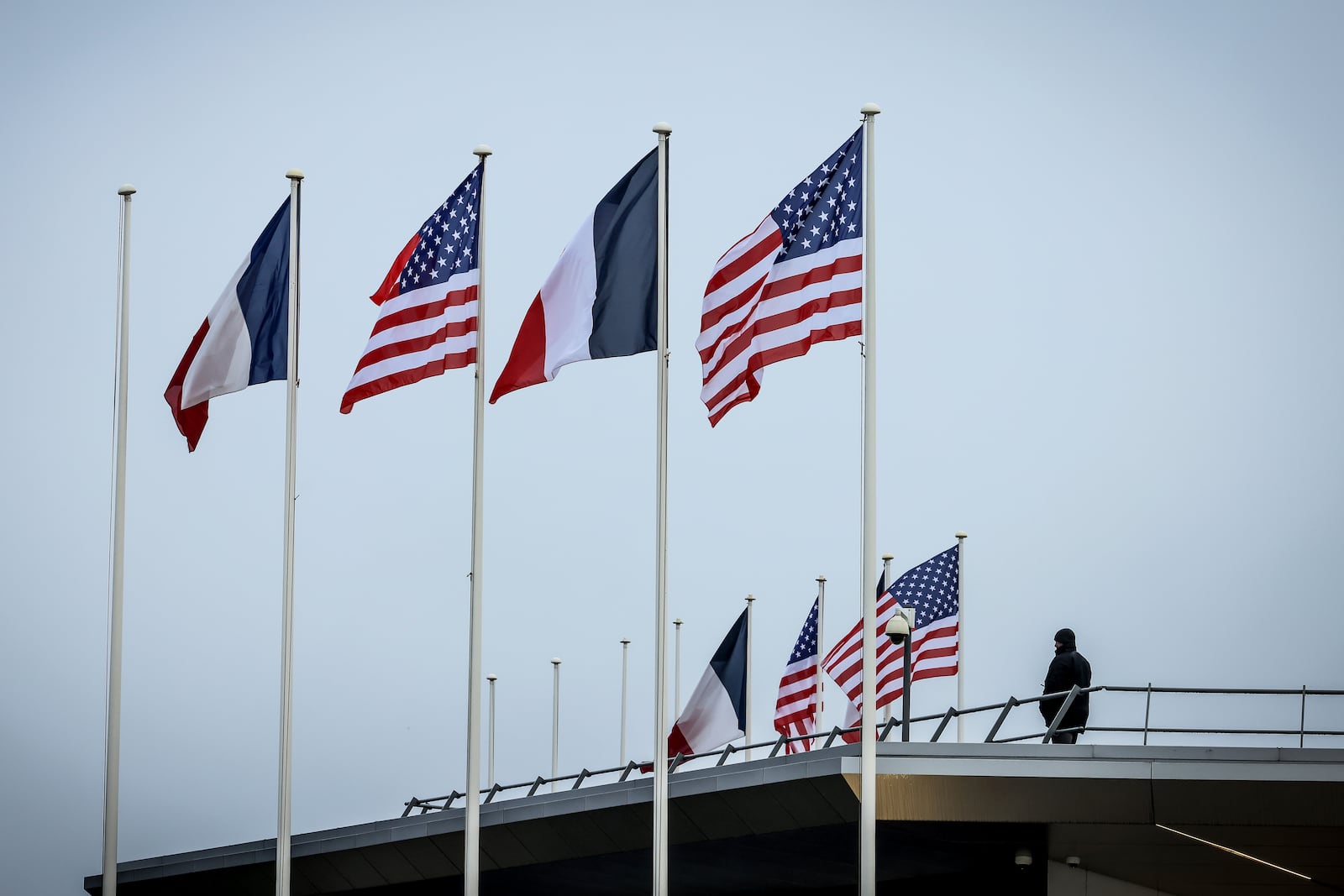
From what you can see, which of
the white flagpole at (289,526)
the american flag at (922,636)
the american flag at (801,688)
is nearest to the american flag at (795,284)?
the white flagpole at (289,526)

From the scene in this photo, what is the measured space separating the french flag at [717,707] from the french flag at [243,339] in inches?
434

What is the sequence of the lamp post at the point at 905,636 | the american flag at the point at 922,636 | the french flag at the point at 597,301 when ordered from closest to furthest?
the french flag at the point at 597,301, the lamp post at the point at 905,636, the american flag at the point at 922,636

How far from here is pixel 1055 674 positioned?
79.0ft

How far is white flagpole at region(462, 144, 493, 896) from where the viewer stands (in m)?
22.7

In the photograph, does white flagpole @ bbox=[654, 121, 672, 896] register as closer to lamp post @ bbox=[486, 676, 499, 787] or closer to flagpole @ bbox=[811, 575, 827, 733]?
flagpole @ bbox=[811, 575, 827, 733]

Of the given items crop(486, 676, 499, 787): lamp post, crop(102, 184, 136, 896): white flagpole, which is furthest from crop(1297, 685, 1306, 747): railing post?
crop(486, 676, 499, 787): lamp post

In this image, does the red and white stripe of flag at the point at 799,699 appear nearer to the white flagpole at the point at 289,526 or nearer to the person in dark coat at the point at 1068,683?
the person in dark coat at the point at 1068,683

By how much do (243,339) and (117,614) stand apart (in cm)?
392

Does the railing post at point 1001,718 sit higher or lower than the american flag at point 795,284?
lower

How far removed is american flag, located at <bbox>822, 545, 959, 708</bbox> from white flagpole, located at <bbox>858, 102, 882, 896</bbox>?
929 centimetres

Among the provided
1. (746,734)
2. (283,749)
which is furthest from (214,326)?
(746,734)

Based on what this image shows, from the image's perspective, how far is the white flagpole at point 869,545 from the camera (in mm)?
20234

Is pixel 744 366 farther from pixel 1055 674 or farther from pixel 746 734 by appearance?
pixel 746 734

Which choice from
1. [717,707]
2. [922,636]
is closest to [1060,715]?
[922,636]
